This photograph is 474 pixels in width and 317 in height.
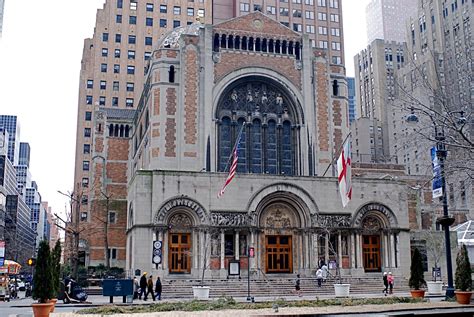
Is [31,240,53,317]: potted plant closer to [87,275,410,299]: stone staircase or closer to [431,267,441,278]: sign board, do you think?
[87,275,410,299]: stone staircase

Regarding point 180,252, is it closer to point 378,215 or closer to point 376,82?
point 378,215

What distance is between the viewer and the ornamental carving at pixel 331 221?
45.9 meters

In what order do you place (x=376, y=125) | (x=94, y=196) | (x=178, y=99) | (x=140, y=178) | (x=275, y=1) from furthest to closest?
(x=376, y=125)
(x=275, y=1)
(x=94, y=196)
(x=178, y=99)
(x=140, y=178)

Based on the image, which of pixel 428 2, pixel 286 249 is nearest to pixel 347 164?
pixel 286 249

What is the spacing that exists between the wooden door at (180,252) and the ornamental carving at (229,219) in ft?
7.59

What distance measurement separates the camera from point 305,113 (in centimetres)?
5488

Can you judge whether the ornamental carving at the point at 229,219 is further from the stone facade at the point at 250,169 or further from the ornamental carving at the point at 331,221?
the ornamental carving at the point at 331,221

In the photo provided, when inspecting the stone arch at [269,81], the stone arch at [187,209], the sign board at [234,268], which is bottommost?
→ the sign board at [234,268]

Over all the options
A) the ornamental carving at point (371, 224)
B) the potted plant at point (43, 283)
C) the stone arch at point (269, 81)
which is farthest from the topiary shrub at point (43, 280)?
the stone arch at point (269, 81)

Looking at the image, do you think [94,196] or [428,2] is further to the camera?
[428,2]

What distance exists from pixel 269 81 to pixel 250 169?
852cm

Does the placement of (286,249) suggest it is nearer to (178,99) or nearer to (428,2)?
(178,99)

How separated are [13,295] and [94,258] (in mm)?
24067

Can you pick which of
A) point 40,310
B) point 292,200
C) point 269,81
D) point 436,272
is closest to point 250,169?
point 292,200
